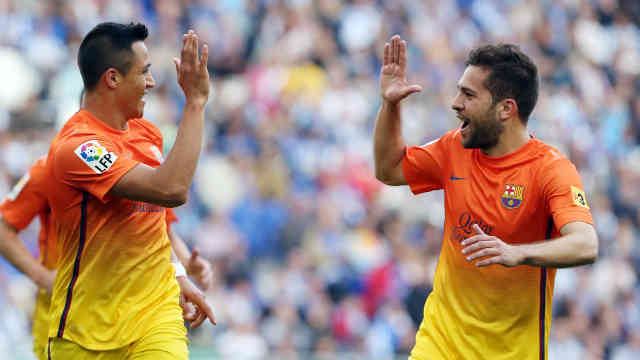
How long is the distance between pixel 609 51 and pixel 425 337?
11510 mm

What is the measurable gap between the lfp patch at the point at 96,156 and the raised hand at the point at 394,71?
1656 mm

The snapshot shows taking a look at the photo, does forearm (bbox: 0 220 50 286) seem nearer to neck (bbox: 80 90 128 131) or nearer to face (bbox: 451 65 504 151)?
neck (bbox: 80 90 128 131)

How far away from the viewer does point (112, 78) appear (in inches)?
204

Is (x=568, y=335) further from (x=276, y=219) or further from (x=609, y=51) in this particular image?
(x=609, y=51)

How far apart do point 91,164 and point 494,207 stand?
2.20 meters

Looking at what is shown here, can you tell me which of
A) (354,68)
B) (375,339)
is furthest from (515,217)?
(354,68)

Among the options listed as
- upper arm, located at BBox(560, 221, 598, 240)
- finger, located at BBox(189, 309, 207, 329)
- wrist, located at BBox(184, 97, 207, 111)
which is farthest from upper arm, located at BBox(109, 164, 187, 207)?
upper arm, located at BBox(560, 221, 598, 240)

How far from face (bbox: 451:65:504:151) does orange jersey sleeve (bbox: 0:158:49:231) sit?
282 centimetres

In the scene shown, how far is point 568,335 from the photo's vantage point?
37.6 ft

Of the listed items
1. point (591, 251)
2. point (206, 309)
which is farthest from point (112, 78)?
point (591, 251)

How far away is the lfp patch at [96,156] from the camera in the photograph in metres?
4.93

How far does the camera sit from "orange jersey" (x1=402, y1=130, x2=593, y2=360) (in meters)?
5.23

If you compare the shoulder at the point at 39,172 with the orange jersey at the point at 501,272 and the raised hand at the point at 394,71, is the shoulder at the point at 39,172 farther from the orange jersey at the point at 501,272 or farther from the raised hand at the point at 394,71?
the orange jersey at the point at 501,272

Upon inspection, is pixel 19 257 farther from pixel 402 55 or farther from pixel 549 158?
pixel 549 158
